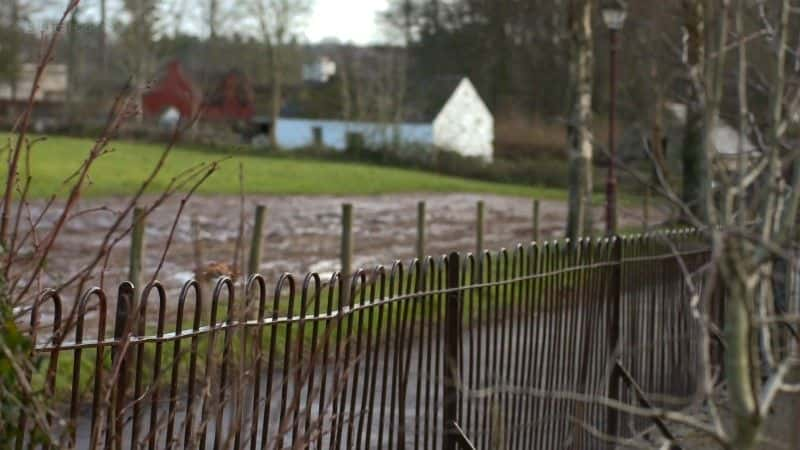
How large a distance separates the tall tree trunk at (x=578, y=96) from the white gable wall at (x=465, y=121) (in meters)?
54.2

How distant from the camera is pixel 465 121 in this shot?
82625mm

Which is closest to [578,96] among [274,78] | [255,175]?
[255,175]

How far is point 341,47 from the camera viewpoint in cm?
9494

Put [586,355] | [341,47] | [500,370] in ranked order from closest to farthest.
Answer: [500,370]
[586,355]
[341,47]

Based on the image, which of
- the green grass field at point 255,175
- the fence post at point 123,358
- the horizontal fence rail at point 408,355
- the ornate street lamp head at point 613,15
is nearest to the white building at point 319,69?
the green grass field at point 255,175

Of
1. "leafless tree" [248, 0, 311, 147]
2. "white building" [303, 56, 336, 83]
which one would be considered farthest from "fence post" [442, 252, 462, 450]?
"white building" [303, 56, 336, 83]

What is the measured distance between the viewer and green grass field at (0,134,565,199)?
4575 cm

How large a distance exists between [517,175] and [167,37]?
54.8 ft

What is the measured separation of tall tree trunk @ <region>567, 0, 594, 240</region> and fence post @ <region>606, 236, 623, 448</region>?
15.7 metres

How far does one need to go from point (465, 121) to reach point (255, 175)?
29.0m

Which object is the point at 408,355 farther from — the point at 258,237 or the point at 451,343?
the point at 258,237

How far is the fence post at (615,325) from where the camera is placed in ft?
31.0

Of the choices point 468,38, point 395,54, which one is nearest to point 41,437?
A: point 468,38

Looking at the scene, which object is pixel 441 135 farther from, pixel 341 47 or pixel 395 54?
pixel 341 47
